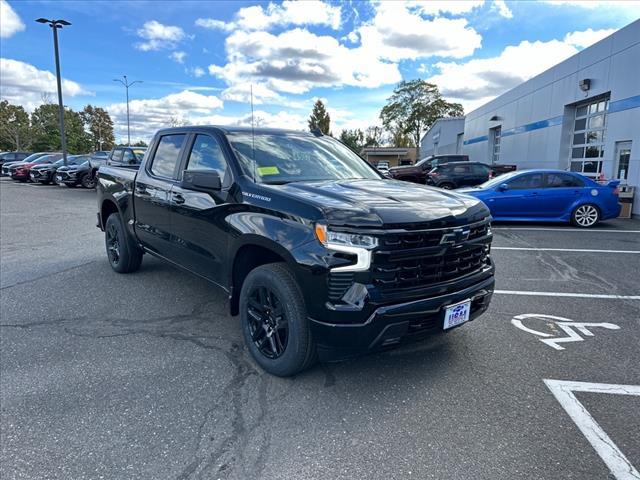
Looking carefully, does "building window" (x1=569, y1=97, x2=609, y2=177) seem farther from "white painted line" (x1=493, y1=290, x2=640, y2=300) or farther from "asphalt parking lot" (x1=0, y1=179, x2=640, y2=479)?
"asphalt parking lot" (x1=0, y1=179, x2=640, y2=479)

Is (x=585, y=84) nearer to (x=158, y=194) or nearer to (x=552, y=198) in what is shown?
(x=552, y=198)

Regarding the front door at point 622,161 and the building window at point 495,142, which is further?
the building window at point 495,142

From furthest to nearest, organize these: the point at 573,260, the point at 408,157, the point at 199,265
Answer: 1. the point at 408,157
2. the point at 573,260
3. the point at 199,265

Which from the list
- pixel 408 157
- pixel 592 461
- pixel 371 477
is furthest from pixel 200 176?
pixel 408 157

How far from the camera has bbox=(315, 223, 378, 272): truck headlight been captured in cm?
267

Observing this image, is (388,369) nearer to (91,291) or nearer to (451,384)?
(451,384)

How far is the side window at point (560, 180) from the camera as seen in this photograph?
418 inches

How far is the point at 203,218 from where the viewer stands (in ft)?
12.6

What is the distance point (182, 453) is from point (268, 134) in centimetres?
292

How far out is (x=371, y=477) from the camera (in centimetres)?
222

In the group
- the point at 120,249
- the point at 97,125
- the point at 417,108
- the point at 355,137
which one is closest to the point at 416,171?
the point at 120,249

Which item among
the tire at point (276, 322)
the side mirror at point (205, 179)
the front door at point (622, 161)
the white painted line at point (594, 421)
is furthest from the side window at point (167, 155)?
the front door at point (622, 161)

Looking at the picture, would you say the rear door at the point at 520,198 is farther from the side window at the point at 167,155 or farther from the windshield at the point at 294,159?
the side window at the point at 167,155

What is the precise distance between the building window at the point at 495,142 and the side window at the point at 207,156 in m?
28.6
